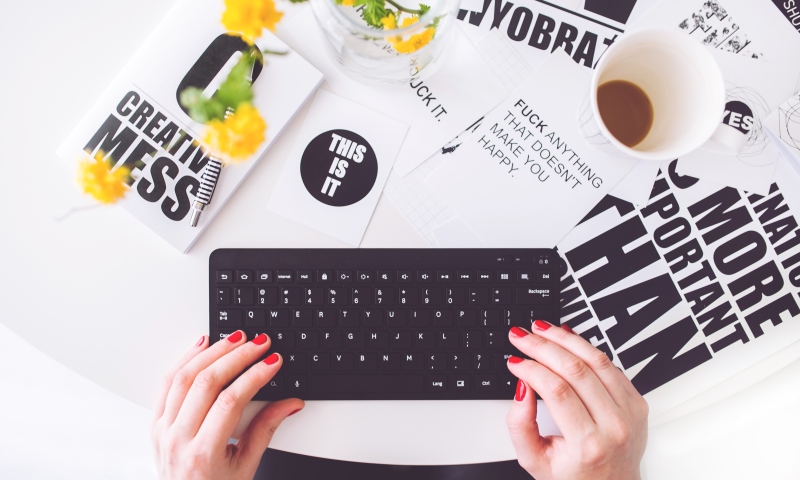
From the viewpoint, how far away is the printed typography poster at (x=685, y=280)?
0.70 m

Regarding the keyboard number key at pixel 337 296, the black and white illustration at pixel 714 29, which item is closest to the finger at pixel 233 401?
the keyboard number key at pixel 337 296

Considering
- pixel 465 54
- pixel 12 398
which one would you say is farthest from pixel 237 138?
pixel 12 398

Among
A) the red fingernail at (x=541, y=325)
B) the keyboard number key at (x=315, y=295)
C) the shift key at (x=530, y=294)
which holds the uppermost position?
the shift key at (x=530, y=294)

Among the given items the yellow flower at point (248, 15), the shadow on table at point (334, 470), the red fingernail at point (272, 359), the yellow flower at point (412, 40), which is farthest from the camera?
the shadow on table at point (334, 470)

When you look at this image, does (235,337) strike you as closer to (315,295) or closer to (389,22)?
(315,295)

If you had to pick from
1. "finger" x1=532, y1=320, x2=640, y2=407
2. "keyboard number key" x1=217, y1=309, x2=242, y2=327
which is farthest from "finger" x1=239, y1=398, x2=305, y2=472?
"finger" x1=532, y1=320, x2=640, y2=407

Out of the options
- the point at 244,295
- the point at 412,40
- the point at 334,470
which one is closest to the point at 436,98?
the point at 412,40

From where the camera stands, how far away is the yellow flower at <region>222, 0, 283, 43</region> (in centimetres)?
43

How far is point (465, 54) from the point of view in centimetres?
69

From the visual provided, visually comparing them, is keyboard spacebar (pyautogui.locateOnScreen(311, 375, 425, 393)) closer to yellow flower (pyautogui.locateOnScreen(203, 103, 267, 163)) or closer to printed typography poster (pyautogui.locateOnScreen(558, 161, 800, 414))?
printed typography poster (pyautogui.locateOnScreen(558, 161, 800, 414))

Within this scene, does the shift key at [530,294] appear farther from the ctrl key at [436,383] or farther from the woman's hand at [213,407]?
the woman's hand at [213,407]

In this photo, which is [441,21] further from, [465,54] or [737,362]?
[737,362]

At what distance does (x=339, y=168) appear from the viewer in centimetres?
69

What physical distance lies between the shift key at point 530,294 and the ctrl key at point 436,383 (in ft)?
0.48
